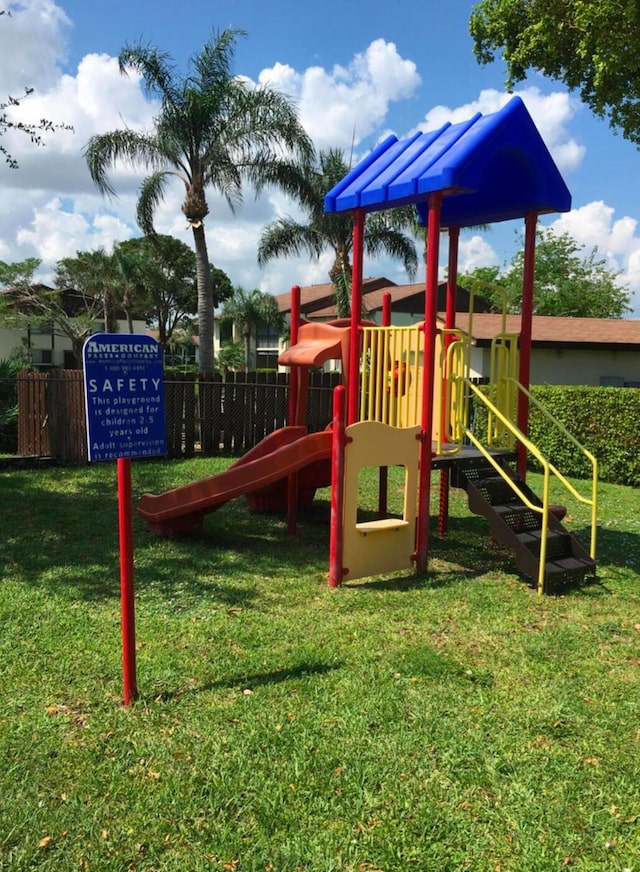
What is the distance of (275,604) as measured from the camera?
5316 mm

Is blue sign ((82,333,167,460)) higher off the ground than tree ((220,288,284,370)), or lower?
lower

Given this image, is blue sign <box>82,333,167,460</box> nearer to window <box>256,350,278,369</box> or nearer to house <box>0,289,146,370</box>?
house <box>0,289,146,370</box>

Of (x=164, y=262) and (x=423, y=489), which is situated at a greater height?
(x=164, y=262)

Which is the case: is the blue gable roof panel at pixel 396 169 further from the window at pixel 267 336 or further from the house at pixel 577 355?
the window at pixel 267 336

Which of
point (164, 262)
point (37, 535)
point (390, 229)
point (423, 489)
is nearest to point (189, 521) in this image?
point (37, 535)

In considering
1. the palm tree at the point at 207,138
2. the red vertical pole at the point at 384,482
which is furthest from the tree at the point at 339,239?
the red vertical pole at the point at 384,482

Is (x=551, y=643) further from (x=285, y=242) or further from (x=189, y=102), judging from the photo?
(x=285, y=242)

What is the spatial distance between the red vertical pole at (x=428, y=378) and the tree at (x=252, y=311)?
1455 inches

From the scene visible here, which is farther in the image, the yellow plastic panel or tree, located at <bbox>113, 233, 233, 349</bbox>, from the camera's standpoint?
tree, located at <bbox>113, 233, 233, 349</bbox>

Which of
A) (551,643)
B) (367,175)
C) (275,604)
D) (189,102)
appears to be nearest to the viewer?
(551,643)

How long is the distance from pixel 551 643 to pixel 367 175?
14.9 ft

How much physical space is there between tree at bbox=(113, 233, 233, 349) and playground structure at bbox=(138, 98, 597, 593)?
117 ft

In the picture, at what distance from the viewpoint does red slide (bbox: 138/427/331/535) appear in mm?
6648

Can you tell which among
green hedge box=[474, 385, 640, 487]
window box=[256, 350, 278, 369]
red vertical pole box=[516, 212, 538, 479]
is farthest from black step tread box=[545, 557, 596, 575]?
window box=[256, 350, 278, 369]
